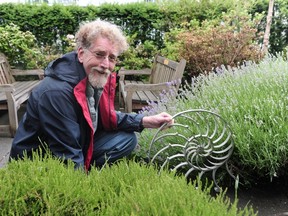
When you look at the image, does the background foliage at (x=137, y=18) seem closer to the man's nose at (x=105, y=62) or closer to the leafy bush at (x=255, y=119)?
the leafy bush at (x=255, y=119)

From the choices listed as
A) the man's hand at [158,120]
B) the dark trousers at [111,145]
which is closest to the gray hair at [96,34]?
the man's hand at [158,120]

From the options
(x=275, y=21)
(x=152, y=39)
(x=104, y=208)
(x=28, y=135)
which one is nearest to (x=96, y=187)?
(x=104, y=208)

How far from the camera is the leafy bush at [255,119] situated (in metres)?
3.06

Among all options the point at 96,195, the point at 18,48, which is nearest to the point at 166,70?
the point at 18,48

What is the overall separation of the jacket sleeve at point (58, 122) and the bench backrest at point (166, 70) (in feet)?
9.76

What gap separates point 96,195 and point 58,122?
1028 millimetres

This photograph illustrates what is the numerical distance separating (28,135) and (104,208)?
1397 millimetres

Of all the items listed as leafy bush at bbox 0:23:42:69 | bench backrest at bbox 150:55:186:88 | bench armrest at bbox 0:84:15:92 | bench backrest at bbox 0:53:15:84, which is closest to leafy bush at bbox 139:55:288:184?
bench backrest at bbox 150:55:186:88

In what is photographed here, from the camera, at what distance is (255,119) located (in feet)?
10.8

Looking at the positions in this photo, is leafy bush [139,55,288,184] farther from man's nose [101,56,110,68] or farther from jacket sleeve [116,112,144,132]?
man's nose [101,56,110,68]

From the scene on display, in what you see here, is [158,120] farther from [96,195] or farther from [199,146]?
[96,195]

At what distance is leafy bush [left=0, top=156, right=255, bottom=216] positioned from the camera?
1.46 metres

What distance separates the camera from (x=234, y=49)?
7195 mm

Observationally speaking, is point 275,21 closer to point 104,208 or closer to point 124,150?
point 124,150
